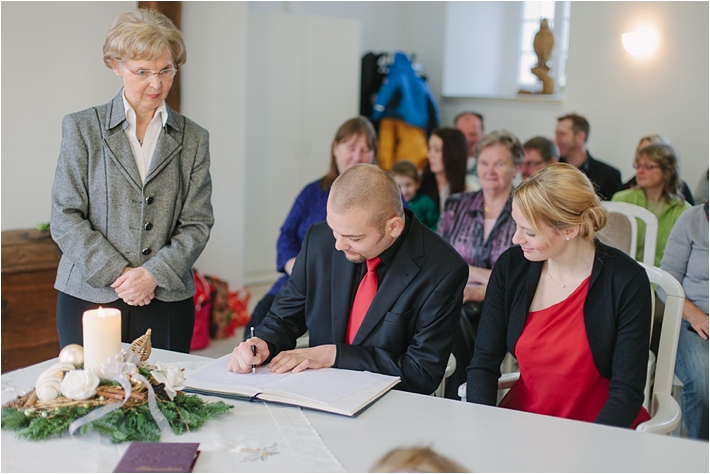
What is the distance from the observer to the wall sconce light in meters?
4.42

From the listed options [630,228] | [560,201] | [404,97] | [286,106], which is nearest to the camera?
[560,201]

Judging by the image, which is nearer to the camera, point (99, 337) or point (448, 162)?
point (99, 337)

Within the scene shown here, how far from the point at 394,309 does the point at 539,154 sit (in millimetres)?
2469

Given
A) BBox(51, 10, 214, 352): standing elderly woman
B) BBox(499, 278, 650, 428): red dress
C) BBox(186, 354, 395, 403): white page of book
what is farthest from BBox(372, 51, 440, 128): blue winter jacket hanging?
BBox(186, 354, 395, 403): white page of book

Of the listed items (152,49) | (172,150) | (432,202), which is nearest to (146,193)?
(172,150)

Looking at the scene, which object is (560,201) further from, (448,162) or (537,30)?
(537,30)

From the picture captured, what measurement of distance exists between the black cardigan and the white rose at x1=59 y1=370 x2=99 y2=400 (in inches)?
37.2

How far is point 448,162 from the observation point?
4.00m

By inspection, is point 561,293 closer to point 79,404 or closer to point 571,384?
point 571,384

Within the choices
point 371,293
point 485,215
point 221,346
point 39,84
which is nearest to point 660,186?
point 485,215

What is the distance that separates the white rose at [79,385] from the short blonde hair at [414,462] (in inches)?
20.4

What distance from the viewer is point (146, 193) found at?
2.25 meters

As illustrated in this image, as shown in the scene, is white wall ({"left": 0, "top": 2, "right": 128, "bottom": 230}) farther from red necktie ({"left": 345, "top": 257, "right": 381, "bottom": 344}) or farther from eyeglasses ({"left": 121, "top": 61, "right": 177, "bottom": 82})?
red necktie ({"left": 345, "top": 257, "right": 381, "bottom": 344})

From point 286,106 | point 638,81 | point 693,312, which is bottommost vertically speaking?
point 693,312
